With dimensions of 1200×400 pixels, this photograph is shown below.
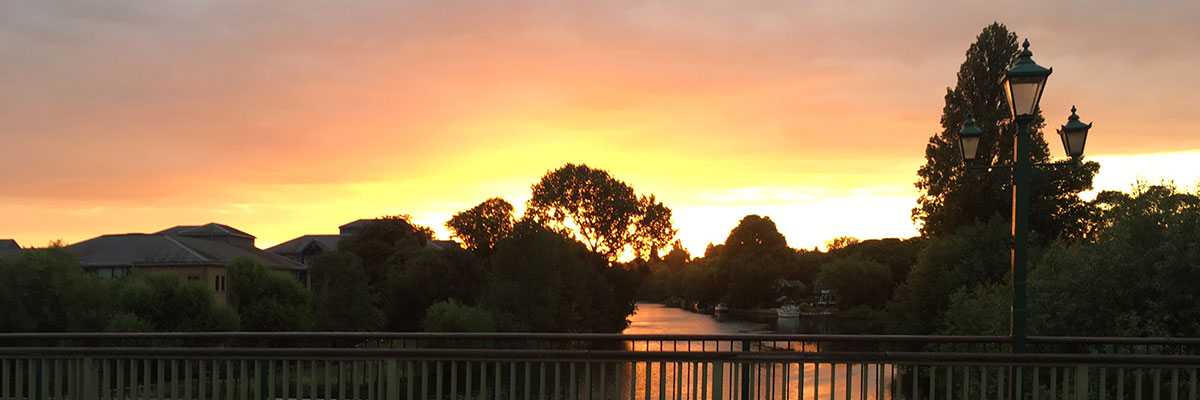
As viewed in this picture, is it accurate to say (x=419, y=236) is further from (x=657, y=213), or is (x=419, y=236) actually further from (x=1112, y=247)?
(x=1112, y=247)

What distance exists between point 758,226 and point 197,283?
72747 millimetres

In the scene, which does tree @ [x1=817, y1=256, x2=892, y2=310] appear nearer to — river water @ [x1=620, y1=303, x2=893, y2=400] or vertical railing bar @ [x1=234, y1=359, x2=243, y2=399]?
river water @ [x1=620, y1=303, x2=893, y2=400]

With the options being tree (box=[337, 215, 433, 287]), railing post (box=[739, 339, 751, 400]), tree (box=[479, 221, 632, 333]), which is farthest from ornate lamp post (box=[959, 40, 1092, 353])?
tree (box=[337, 215, 433, 287])

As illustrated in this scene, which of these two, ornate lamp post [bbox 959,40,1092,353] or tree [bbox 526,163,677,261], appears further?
tree [bbox 526,163,677,261]

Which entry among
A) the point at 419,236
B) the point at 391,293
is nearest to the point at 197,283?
the point at 391,293

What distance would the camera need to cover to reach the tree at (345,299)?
188 ft

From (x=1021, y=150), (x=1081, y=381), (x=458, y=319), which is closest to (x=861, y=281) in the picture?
(x=458, y=319)

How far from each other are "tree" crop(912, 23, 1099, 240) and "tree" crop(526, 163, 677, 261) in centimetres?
2780

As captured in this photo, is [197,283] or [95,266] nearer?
[197,283]

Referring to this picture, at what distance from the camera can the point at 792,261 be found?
111250 mm

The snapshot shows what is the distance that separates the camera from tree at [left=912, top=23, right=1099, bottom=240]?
4391 cm

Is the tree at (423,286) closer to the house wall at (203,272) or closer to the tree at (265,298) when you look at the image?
the tree at (265,298)

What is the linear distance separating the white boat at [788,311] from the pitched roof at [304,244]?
1895 inches

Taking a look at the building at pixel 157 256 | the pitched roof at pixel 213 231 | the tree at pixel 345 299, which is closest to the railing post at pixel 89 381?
the tree at pixel 345 299
